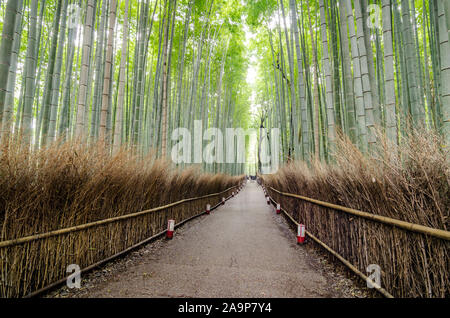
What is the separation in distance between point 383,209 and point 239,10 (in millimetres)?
6985

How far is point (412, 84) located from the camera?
9.89 ft

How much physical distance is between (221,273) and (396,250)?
4.59 feet

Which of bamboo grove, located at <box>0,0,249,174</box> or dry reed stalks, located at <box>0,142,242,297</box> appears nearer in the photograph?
dry reed stalks, located at <box>0,142,242,297</box>

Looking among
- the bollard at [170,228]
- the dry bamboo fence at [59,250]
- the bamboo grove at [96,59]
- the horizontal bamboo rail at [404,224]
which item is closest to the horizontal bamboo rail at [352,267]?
the horizontal bamboo rail at [404,224]

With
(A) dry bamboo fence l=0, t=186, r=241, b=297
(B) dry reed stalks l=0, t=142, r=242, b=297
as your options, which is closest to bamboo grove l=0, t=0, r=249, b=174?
(B) dry reed stalks l=0, t=142, r=242, b=297

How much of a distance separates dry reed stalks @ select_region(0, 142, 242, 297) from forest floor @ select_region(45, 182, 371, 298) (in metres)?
0.20

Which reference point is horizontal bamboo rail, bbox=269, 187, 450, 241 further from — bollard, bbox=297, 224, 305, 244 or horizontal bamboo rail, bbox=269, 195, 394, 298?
bollard, bbox=297, 224, 305, 244

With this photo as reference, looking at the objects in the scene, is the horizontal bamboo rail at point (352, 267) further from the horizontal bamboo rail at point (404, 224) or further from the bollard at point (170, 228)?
the bollard at point (170, 228)

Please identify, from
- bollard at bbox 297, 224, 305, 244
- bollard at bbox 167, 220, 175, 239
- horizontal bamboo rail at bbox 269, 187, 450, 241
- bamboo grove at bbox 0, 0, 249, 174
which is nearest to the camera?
horizontal bamboo rail at bbox 269, 187, 450, 241

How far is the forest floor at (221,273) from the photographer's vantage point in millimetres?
1667

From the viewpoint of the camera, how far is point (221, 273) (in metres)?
2.04

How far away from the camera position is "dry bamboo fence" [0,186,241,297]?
1292 mm
